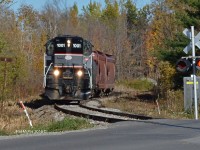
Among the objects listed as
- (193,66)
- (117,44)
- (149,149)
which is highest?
(117,44)

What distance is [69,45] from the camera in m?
33.8

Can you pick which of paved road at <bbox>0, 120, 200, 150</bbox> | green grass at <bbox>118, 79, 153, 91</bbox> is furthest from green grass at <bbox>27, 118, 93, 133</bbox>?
green grass at <bbox>118, 79, 153, 91</bbox>

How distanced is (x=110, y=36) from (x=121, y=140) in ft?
297

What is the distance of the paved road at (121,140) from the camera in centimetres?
1255

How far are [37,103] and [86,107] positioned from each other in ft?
28.3

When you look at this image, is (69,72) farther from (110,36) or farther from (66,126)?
(110,36)

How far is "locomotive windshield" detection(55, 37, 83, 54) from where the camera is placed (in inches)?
1325

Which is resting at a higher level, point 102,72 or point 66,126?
point 102,72

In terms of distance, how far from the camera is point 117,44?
9756 cm

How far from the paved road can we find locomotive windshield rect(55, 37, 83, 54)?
53.3 feet

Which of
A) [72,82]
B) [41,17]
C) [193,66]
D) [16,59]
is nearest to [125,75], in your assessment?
[41,17]

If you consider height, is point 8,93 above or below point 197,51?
below

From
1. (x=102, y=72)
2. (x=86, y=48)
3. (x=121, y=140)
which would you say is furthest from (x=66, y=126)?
(x=102, y=72)

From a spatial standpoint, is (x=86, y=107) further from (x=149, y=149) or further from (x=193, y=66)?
(x=149, y=149)
